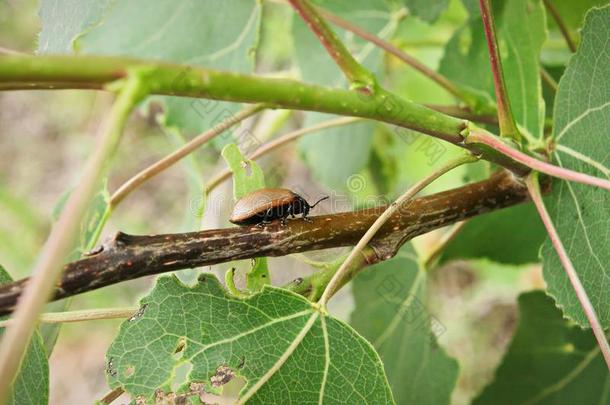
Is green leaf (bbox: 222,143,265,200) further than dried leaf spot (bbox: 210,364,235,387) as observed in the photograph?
Yes

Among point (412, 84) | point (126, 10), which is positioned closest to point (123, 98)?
point (126, 10)

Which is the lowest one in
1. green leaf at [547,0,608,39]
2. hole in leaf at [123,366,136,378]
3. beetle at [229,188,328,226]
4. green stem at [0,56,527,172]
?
hole in leaf at [123,366,136,378]

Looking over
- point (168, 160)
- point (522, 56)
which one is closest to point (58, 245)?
point (168, 160)

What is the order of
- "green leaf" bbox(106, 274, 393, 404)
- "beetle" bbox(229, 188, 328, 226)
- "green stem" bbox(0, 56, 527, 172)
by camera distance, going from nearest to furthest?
1. "green stem" bbox(0, 56, 527, 172)
2. "green leaf" bbox(106, 274, 393, 404)
3. "beetle" bbox(229, 188, 328, 226)

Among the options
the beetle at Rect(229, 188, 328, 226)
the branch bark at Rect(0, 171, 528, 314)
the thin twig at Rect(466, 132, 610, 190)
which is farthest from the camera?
the beetle at Rect(229, 188, 328, 226)

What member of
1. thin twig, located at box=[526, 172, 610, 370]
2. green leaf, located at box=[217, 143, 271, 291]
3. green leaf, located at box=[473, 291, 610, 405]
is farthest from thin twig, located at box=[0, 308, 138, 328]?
green leaf, located at box=[473, 291, 610, 405]

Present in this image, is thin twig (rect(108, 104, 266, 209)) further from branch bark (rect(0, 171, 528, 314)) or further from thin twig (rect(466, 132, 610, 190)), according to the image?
thin twig (rect(466, 132, 610, 190))
